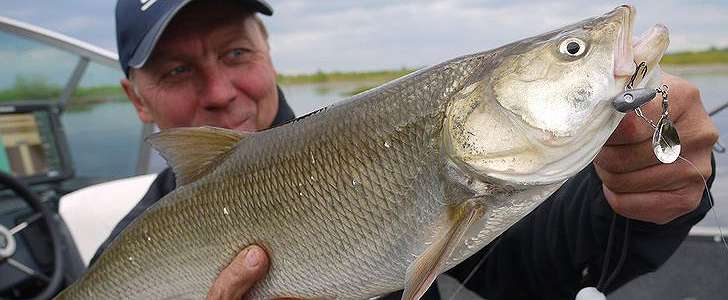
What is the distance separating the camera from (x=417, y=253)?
1591mm

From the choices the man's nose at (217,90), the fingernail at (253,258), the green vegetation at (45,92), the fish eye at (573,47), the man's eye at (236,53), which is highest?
the fish eye at (573,47)

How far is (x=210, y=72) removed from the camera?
2924mm

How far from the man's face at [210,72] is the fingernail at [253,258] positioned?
4.10 feet

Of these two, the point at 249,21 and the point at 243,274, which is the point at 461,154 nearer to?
the point at 243,274

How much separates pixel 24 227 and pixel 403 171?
11.1ft

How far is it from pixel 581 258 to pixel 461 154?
0.80 meters

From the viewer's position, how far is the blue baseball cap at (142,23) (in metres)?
2.77

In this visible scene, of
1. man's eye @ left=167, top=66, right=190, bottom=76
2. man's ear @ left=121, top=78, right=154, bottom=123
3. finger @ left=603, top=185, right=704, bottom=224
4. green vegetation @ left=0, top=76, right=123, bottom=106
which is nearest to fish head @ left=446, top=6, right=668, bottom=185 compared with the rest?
finger @ left=603, top=185, right=704, bottom=224

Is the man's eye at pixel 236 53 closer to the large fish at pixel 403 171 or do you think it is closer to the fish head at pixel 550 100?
the large fish at pixel 403 171

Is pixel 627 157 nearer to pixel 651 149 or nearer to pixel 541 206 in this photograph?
pixel 651 149

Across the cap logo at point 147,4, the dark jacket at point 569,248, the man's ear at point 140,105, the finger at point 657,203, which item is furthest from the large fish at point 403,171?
the man's ear at point 140,105

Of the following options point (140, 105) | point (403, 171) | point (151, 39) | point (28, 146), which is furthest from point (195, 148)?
point (28, 146)

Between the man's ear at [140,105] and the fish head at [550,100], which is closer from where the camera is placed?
the fish head at [550,100]

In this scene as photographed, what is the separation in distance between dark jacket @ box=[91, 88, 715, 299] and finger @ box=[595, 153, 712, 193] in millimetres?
208
